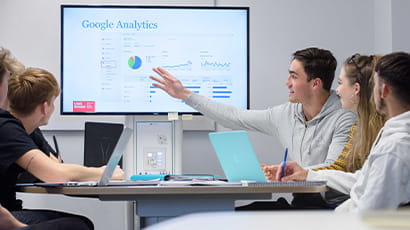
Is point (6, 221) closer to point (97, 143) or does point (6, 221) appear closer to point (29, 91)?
point (29, 91)

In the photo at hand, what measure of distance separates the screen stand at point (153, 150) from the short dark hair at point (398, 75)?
1.50 m

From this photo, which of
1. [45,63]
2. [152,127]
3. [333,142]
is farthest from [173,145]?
[45,63]

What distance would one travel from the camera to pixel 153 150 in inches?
128

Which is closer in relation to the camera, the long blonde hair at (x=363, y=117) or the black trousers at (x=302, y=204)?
the long blonde hair at (x=363, y=117)

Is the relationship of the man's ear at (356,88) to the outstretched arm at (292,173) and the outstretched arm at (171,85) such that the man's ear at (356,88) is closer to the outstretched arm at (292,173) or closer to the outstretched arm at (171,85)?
the outstretched arm at (292,173)

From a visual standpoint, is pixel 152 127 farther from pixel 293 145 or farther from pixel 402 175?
pixel 402 175

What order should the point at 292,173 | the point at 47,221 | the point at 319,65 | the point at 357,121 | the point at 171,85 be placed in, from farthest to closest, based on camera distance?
1. the point at 171,85
2. the point at 319,65
3. the point at 357,121
4. the point at 292,173
5. the point at 47,221

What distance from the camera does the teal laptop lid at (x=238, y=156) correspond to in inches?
81.8

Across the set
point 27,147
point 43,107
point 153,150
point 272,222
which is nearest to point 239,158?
point 27,147

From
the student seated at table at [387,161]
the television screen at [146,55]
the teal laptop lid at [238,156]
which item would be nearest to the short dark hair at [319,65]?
the television screen at [146,55]

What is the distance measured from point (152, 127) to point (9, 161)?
1.32 metres

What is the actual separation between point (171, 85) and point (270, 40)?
3.52ft

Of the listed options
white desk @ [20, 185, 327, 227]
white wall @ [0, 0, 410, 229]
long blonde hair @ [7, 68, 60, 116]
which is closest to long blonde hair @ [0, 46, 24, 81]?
long blonde hair @ [7, 68, 60, 116]

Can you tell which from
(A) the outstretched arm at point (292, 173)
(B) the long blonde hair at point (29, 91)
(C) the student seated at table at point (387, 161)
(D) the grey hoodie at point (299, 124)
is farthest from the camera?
(D) the grey hoodie at point (299, 124)
